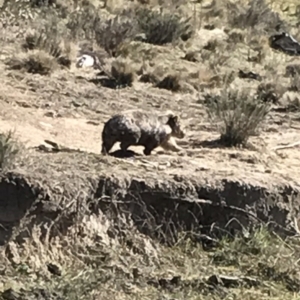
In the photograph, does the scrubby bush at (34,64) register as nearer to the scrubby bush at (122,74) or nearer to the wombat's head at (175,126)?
the scrubby bush at (122,74)

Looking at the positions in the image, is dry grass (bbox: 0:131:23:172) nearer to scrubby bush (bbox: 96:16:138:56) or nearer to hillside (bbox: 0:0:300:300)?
hillside (bbox: 0:0:300:300)

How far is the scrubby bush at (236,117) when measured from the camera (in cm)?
1160

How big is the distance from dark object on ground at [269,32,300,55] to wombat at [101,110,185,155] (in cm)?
1293

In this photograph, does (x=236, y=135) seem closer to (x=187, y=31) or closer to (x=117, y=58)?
(x=117, y=58)

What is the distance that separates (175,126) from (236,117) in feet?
3.33

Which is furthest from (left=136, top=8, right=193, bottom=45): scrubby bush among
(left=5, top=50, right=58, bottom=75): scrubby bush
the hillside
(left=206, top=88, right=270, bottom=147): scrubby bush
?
(left=206, top=88, right=270, bottom=147): scrubby bush

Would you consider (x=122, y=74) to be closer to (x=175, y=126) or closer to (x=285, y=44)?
(x=175, y=126)

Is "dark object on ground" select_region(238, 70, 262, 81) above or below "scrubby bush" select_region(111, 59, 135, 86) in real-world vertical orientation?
below

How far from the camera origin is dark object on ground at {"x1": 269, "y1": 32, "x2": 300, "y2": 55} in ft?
75.8

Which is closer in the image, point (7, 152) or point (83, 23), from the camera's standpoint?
point (7, 152)

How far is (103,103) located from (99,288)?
24.2ft

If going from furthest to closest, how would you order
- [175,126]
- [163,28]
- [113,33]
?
[163,28]
[113,33]
[175,126]

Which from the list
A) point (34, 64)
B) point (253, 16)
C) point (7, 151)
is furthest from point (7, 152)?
point (253, 16)

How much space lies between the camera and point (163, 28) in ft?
68.8
